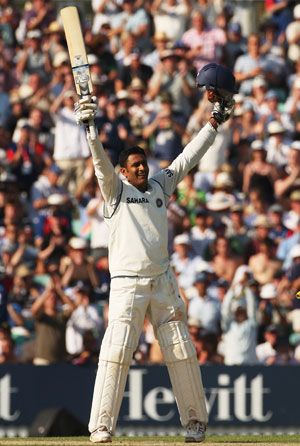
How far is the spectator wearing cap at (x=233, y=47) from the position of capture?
56.6ft

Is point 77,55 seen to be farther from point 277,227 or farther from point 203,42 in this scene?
point 203,42

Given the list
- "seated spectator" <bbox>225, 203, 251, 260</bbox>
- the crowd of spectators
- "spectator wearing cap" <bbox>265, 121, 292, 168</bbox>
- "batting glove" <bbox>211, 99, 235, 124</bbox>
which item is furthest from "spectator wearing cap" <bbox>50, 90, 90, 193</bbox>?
"batting glove" <bbox>211, 99, 235, 124</bbox>

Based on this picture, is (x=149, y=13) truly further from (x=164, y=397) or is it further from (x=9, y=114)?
(x=164, y=397)

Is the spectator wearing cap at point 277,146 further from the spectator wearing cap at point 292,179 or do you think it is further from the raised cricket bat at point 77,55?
the raised cricket bat at point 77,55

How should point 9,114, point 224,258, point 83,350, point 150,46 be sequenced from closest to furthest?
point 83,350 → point 224,258 → point 9,114 → point 150,46

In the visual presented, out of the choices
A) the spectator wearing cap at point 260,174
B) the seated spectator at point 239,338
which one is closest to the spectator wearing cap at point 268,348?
the seated spectator at point 239,338

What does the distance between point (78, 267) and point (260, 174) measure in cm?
283

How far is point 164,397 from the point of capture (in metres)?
11.6

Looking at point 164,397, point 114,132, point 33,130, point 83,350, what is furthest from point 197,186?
point 164,397

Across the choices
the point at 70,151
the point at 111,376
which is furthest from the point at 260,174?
the point at 111,376

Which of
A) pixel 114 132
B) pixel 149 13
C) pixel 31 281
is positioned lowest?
pixel 31 281

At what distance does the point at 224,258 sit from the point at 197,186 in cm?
172

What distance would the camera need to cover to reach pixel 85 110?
27.1 ft

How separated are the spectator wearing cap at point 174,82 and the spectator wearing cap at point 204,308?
3.86m
